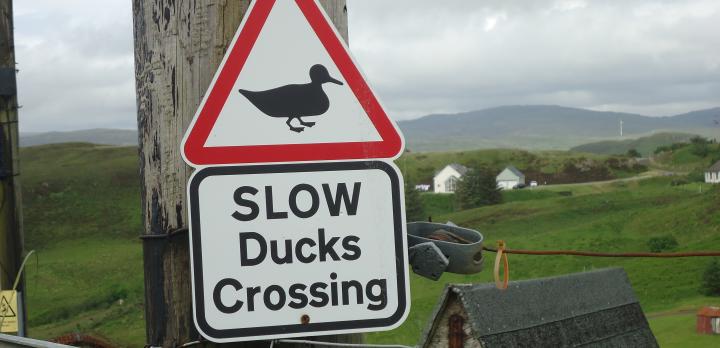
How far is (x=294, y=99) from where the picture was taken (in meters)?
2.65

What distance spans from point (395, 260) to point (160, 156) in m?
0.74

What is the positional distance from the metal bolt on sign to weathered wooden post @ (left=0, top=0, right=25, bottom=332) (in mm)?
5234

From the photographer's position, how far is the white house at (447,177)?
91250 mm

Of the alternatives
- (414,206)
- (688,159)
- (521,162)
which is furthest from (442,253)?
(521,162)

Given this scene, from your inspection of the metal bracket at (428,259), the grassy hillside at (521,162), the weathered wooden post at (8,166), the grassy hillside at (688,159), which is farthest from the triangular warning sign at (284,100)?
the grassy hillside at (521,162)

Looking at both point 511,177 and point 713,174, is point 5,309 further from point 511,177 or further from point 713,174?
point 511,177

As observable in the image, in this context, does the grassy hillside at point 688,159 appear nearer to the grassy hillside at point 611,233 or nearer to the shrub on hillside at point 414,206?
the grassy hillside at point 611,233

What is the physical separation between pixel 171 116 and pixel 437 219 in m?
64.6

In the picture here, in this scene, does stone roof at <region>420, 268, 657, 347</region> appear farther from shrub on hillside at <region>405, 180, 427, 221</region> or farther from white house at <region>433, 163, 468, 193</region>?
white house at <region>433, 163, 468, 193</region>

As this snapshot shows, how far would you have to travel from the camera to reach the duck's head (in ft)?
8.76

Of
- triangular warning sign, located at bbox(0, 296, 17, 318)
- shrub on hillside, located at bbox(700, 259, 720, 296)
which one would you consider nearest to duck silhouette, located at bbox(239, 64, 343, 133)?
triangular warning sign, located at bbox(0, 296, 17, 318)

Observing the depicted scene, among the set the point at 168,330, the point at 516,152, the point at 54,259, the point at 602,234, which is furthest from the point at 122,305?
the point at 516,152

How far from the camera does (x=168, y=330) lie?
105 inches

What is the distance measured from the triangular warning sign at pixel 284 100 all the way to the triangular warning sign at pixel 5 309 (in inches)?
209
